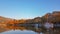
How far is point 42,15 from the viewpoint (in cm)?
504

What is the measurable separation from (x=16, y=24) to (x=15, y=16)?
0.20 m

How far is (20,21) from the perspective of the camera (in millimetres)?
5090

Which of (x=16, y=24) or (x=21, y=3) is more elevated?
(x=21, y=3)

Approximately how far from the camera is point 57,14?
5.00 m

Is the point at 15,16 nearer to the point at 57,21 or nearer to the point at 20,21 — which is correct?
the point at 20,21

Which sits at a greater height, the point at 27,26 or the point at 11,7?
the point at 11,7

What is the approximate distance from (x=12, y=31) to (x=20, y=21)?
0.31 m

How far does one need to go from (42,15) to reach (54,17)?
0.29 meters

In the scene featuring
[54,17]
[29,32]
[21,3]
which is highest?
[21,3]

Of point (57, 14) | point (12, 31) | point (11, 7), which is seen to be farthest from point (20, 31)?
point (57, 14)

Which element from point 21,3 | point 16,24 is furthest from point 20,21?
point 21,3

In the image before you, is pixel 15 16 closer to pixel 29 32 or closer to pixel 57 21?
pixel 29 32

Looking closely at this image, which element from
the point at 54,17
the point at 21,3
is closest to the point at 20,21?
the point at 21,3

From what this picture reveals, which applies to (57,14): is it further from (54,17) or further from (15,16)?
(15,16)
